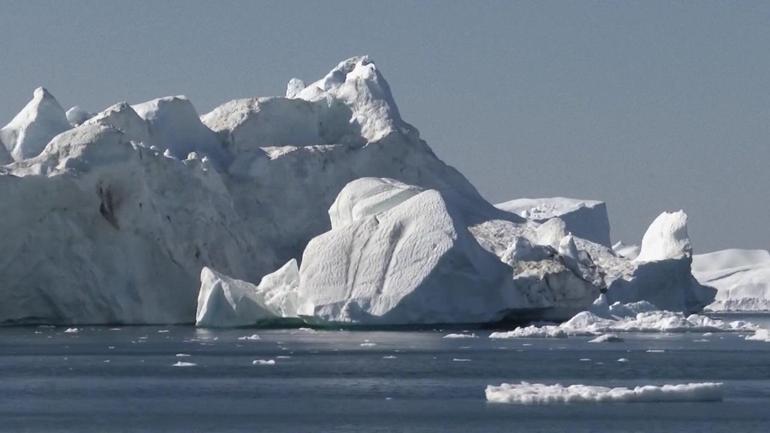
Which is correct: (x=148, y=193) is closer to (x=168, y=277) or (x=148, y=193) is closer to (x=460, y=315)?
(x=168, y=277)

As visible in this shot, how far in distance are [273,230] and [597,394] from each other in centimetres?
3135

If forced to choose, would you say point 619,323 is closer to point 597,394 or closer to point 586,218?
point 597,394

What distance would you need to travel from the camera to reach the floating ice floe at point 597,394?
24.1 m

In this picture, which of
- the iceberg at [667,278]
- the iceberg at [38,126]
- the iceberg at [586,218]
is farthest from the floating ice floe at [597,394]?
the iceberg at [586,218]

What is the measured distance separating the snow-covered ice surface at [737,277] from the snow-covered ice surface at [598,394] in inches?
2044

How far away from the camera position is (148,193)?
45.8m

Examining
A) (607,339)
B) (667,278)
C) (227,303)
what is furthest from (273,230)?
(607,339)

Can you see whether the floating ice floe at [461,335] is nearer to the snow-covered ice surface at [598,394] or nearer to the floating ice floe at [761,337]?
the floating ice floe at [761,337]

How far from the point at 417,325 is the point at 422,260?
8.62 feet

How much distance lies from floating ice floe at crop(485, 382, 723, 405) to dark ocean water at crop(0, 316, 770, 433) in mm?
253

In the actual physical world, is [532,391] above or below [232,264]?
below

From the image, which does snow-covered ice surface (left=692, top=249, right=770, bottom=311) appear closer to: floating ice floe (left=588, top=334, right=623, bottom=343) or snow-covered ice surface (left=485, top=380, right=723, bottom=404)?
floating ice floe (left=588, top=334, right=623, bottom=343)

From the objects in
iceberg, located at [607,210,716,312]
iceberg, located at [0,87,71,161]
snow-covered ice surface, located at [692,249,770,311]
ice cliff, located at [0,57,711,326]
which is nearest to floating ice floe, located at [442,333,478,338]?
ice cliff, located at [0,57,711,326]

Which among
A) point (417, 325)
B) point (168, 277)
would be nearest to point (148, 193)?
point (168, 277)
